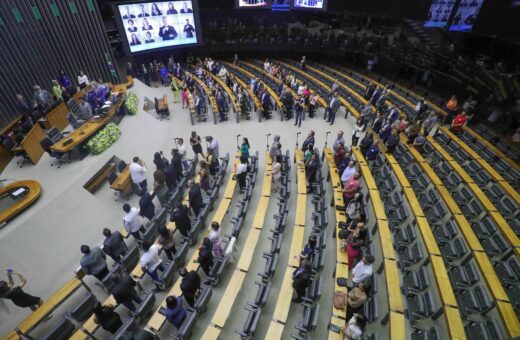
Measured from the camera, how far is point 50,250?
294 inches

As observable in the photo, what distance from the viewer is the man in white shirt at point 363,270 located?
5537 mm

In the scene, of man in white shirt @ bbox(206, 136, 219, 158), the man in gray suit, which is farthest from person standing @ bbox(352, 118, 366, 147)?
man in white shirt @ bbox(206, 136, 219, 158)

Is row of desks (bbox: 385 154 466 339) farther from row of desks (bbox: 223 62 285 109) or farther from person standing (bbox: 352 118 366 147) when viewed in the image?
row of desks (bbox: 223 62 285 109)

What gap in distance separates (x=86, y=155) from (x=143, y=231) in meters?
4.32

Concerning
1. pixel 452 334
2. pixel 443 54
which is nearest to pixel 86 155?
pixel 452 334

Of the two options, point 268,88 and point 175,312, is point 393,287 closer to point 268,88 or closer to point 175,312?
point 175,312

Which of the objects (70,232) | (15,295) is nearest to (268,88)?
(70,232)

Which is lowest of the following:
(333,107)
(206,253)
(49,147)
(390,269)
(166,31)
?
(390,269)

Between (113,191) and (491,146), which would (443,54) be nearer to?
(491,146)

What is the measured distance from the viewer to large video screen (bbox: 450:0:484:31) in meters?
13.5

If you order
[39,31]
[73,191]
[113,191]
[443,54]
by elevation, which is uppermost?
[39,31]

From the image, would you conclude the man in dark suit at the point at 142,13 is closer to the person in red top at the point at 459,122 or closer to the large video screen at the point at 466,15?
the large video screen at the point at 466,15

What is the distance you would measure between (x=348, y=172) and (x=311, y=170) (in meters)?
1.13

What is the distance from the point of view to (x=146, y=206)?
786 cm
